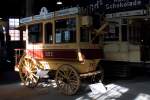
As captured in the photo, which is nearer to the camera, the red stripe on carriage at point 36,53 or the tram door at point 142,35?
the red stripe on carriage at point 36,53

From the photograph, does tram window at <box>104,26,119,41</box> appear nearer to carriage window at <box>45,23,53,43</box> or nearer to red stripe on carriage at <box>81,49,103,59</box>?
red stripe on carriage at <box>81,49,103,59</box>

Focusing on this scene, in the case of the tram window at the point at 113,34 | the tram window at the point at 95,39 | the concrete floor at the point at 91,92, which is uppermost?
the tram window at the point at 113,34

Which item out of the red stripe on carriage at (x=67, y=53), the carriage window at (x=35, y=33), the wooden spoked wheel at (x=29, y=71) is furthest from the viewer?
the wooden spoked wheel at (x=29, y=71)

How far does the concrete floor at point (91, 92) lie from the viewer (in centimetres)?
1044

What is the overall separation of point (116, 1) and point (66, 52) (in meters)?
3.78

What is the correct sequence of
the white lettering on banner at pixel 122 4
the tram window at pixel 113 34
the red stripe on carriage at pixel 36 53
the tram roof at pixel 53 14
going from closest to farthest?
the tram roof at pixel 53 14
the red stripe on carriage at pixel 36 53
the white lettering on banner at pixel 122 4
the tram window at pixel 113 34

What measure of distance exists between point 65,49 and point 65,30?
578 millimetres

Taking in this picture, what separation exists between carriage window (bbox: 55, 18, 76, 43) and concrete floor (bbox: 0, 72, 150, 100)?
5.38 feet

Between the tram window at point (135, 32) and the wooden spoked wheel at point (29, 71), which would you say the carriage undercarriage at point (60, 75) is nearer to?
the wooden spoked wheel at point (29, 71)

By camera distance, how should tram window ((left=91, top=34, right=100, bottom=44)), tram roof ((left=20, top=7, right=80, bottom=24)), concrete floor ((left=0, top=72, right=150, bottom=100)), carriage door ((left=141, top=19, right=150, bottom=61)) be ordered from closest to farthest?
concrete floor ((left=0, top=72, right=150, bottom=100)), tram roof ((left=20, top=7, right=80, bottom=24)), tram window ((left=91, top=34, right=100, bottom=44)), carriage door ((left=141, top=19, right=150, bottom=61))

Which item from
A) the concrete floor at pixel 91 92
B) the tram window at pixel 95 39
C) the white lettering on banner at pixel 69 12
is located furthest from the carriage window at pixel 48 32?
the concrete floor at pixel 91 92

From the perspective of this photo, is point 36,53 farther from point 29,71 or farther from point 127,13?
point 127,13

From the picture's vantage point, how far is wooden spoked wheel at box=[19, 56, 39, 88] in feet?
39.9

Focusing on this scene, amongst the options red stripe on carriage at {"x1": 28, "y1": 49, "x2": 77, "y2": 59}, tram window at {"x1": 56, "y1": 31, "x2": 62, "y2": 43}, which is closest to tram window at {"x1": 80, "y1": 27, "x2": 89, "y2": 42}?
red stripe on carriage at {"x1": 28, "y1": 49, "x2": 77, "y2": 59}
